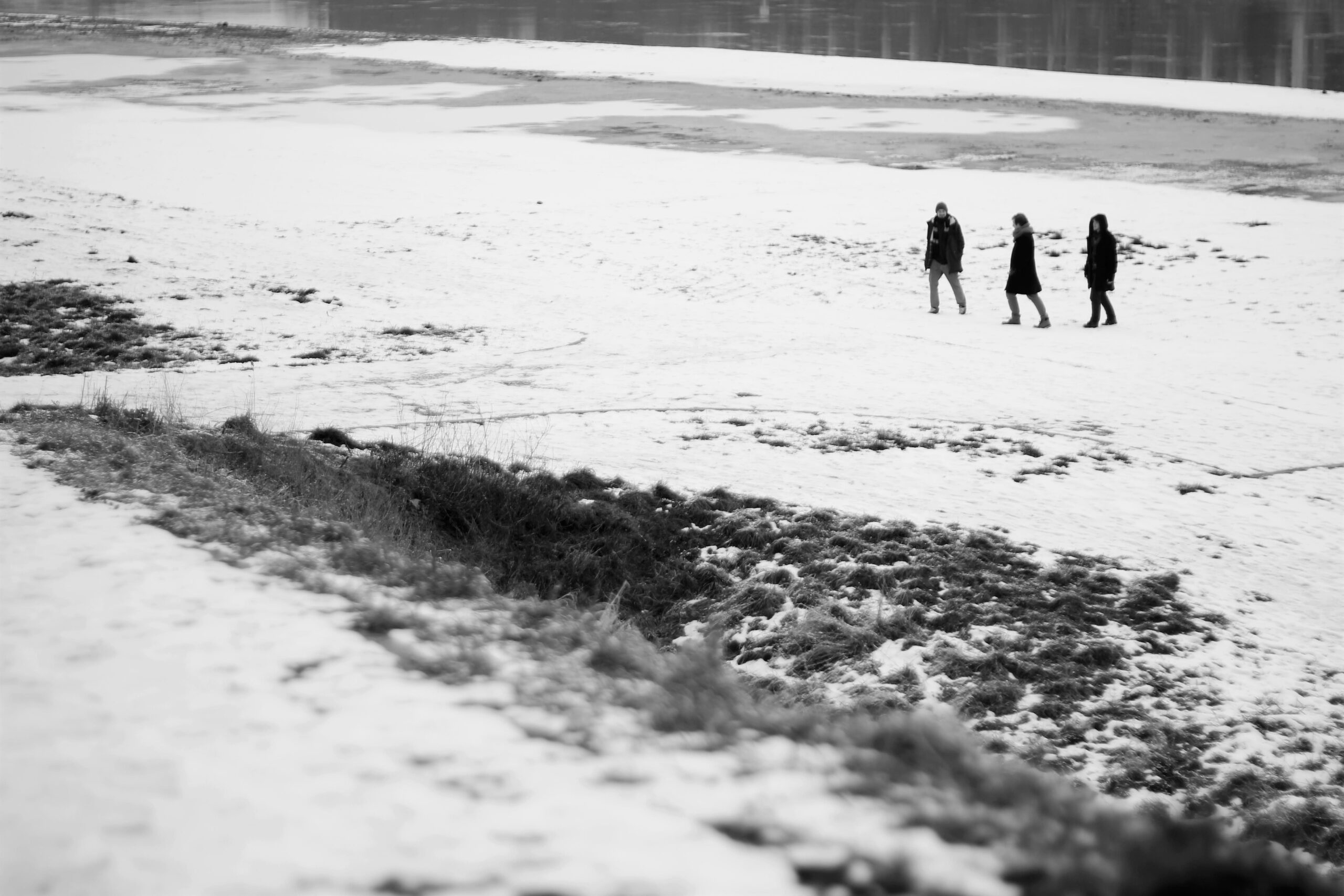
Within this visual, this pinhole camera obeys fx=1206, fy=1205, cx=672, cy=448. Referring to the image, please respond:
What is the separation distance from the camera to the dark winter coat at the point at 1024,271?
16.3 metres

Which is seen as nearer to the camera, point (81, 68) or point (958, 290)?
point (958, 290)

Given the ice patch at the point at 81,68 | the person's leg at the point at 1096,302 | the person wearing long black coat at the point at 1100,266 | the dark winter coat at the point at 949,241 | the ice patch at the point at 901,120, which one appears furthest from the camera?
the ice patch at the point at 81,68

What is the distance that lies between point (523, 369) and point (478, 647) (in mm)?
9618

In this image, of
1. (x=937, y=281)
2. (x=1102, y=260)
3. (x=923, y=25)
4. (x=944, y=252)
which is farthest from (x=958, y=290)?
(x=923, y=25)

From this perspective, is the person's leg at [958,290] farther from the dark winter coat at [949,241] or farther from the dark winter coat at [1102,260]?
the dark winter coat at [1102,260]

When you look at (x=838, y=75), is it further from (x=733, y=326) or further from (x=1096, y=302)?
(x=733, y=326)

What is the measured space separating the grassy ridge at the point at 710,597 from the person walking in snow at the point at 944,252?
8.98 meters

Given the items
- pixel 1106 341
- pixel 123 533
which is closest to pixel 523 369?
pixel 1106 341

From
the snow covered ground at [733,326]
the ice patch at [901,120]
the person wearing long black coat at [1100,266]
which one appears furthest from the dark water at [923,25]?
the person wearing long black coat at [1100,266]

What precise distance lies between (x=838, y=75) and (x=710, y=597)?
42.1 meters

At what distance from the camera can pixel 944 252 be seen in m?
17.1

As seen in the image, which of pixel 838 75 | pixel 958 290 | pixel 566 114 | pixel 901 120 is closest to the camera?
pixel 958 290

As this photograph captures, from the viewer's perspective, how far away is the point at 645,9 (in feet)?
299

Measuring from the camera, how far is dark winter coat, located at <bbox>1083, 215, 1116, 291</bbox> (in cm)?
1602
